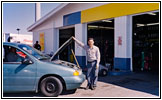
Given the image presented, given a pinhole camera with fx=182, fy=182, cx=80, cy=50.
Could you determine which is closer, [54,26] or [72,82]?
[72,82]

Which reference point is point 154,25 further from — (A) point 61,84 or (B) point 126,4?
(A) point 61,84

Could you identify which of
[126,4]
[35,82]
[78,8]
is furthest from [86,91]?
[78,8]

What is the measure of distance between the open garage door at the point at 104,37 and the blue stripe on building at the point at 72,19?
3.10ft

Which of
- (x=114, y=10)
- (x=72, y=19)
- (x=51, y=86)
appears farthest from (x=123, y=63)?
(x=72, y=19)

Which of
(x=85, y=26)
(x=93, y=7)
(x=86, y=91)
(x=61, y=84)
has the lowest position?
(x=86, y=91)

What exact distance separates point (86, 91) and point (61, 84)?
44.4 inches

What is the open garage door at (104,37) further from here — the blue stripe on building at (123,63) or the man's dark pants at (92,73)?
the man's dark pants at (92,73)

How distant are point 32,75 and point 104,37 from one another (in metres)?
9.61

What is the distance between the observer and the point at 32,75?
513 centimetres

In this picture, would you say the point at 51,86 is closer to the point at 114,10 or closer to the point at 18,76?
the point at 18,76

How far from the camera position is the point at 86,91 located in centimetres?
599

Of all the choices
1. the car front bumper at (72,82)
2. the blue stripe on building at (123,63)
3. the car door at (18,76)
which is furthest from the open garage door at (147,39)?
the car door at (18,76)

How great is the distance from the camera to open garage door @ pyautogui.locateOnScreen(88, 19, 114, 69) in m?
13.0

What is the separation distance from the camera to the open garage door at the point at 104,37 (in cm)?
1298
